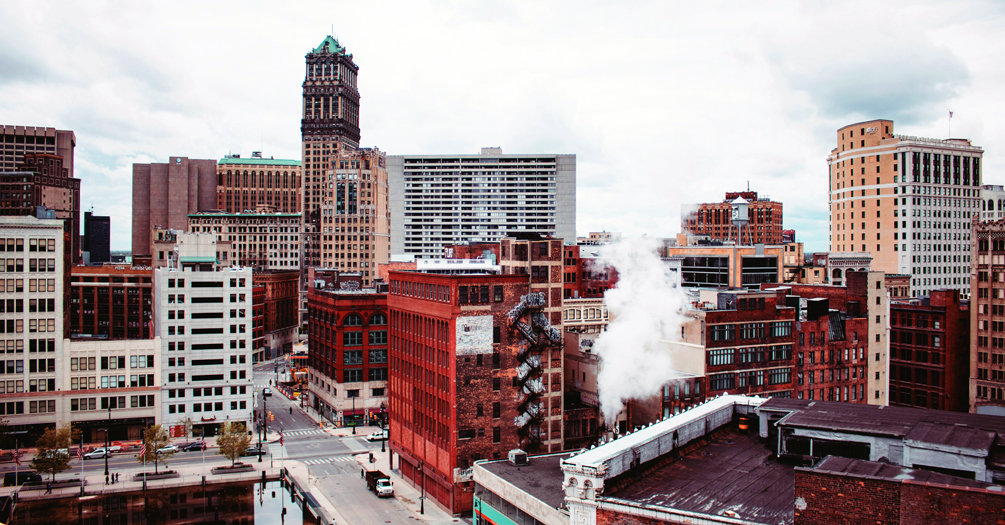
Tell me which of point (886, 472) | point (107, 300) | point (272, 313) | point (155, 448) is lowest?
point (155, 448)

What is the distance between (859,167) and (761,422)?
→ 14282 centimetres

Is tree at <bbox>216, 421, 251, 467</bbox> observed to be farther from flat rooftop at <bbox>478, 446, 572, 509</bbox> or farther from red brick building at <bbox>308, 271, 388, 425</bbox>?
flat rooftop at <bbox>478, 446, 572, 509</bbox>

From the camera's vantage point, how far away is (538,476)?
58.0 metres

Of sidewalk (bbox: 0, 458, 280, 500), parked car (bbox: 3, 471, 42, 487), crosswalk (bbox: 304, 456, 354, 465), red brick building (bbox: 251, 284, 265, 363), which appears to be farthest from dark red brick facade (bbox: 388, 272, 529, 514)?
red brick building (bbox: 251, 284, 265, 363)

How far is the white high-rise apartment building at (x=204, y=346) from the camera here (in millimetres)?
100875

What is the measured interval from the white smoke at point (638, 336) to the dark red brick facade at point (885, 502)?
4350cm

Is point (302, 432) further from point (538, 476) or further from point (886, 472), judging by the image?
point (886, 472)

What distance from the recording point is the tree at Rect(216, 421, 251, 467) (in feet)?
285

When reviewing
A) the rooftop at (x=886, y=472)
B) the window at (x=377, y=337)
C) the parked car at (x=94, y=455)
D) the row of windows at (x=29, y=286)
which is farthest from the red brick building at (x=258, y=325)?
the rooftop at (x=886, y=472)

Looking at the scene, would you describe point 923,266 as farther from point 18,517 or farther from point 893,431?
point 18,517

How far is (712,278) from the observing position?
127188 millimetres

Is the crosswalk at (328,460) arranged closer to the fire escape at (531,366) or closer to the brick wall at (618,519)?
the fire escape at (531,366)

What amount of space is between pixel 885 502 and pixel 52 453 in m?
84.6

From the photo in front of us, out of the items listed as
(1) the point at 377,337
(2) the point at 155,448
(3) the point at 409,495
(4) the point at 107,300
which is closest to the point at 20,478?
(2) the point at 155,448
